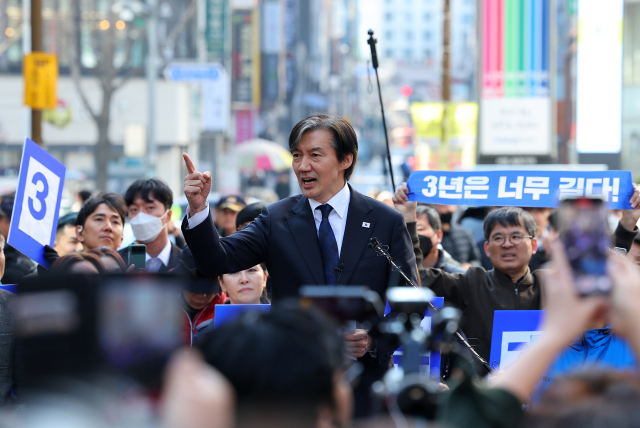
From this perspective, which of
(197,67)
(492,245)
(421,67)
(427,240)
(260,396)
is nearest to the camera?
(260,396)

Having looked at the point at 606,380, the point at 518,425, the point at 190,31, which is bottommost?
the point at 518,425

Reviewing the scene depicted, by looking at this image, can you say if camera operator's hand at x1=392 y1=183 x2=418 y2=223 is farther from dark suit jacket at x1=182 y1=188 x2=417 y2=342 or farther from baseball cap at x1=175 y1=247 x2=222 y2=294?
baseball cap at x1=175 y1=247 x2=222 y2=294

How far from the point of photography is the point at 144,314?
1.57m

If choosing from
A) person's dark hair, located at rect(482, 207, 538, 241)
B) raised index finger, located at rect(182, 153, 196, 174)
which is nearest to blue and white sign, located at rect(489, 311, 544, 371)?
person's dark hair, located at rect(482, 207, 538, 241)

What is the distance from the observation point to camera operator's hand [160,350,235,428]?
4.51 ft

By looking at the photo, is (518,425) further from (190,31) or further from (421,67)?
(421,67)

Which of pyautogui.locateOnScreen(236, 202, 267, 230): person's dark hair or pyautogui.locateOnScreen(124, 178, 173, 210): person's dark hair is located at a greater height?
pyautogui.locateOnScreen(124, 178, 173, 210): person's dark hair

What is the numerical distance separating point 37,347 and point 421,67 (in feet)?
398

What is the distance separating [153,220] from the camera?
216 inches

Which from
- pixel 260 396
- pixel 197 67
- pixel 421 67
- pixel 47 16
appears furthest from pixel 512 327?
pixel 421 67

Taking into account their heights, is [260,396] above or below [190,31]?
below

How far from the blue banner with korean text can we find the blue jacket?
1.44 meters

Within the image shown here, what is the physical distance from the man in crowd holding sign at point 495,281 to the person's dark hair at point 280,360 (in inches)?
118

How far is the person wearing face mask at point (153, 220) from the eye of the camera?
17.9 feet
